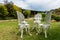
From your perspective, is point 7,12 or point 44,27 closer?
point 44,27

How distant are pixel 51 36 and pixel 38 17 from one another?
1.50 m

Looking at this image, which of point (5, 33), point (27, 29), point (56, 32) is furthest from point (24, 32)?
point (56, 32)

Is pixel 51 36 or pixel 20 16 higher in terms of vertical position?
pixel 20 16

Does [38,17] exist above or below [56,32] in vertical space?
above

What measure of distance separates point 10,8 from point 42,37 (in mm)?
10207

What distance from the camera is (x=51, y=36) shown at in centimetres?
925

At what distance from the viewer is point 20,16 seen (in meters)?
9.21

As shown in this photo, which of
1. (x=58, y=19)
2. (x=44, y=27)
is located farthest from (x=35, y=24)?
(x=58, y=19)

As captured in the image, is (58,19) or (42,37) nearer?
(42,37)

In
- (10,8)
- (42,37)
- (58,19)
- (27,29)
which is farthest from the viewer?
(10,8)

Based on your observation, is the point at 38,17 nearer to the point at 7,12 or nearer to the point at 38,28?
the point at 38,28

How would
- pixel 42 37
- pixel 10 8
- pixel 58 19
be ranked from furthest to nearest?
pixel 10 8 < pixel 58 19 < pixel 42 37

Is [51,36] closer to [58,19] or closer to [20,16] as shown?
[20,16]

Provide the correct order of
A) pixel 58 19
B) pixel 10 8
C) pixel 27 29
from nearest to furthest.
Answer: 1. pixel 27 29
2. pixel 58 19
3. pixel 10 8
